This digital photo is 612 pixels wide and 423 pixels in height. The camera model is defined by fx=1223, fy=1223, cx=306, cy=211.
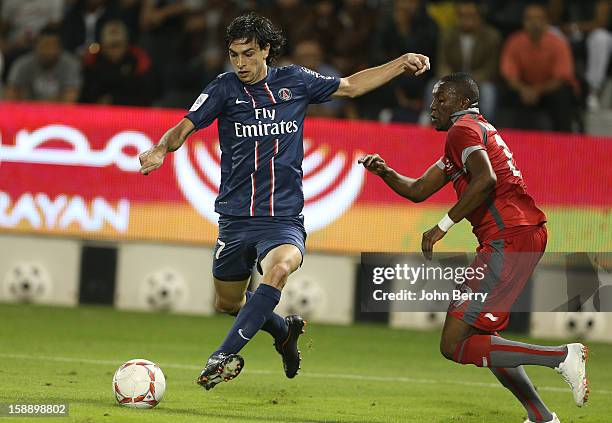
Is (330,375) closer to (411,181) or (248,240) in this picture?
(248,240)

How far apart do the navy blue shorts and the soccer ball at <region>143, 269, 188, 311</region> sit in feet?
15.2

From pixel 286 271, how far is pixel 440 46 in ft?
26.1

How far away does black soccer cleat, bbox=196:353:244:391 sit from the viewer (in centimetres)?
717

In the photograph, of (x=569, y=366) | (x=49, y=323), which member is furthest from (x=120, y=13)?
(x=569, y=366)

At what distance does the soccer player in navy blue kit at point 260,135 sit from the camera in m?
8.08

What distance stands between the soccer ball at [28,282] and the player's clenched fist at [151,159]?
6075mm

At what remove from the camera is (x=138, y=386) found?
7.42 metres

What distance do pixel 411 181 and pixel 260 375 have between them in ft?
8.18

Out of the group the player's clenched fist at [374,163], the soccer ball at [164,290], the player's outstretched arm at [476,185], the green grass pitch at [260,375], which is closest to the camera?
the player's outstretched arm at [476,185]

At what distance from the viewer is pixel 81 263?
43.5 feet

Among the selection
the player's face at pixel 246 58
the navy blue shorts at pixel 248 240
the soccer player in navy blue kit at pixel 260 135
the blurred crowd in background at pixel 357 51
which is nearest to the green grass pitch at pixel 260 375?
the soccer player in navy blue kit at pixel 260 135

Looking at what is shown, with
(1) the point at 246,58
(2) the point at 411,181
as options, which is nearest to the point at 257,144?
(1) the point at 246,58

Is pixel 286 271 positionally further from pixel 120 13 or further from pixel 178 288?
pixel 120 13

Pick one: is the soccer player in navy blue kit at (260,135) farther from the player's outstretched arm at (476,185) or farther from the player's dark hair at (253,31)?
the player's outstretched arm at (476,185)
